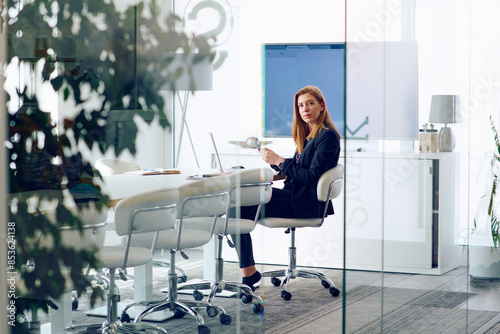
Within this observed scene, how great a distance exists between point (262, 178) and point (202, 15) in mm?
626

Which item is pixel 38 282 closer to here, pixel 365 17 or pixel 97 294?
pixel 97 294

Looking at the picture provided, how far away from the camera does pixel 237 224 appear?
7.19 feet

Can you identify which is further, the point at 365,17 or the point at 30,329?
the point at 365,17

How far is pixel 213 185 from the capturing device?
2.07 m

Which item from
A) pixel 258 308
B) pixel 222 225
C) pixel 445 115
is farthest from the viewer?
pixel 445 115

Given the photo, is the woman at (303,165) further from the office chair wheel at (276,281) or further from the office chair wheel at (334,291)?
the office chair wheel at (334,291)

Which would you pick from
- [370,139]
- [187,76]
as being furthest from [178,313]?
[370,139]

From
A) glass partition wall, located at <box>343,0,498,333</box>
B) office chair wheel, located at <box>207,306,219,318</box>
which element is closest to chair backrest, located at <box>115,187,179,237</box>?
office chair wheel, located at <box>207,306,219,318</box>

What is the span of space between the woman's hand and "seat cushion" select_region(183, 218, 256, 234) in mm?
241

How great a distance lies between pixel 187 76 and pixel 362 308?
1508 mm

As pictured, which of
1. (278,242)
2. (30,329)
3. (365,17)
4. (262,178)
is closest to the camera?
(30,329)

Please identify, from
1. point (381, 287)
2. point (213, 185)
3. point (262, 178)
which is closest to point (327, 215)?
point (381, 287)

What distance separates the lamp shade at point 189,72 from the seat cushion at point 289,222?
579mm

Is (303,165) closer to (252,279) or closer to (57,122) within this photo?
(252,279)
